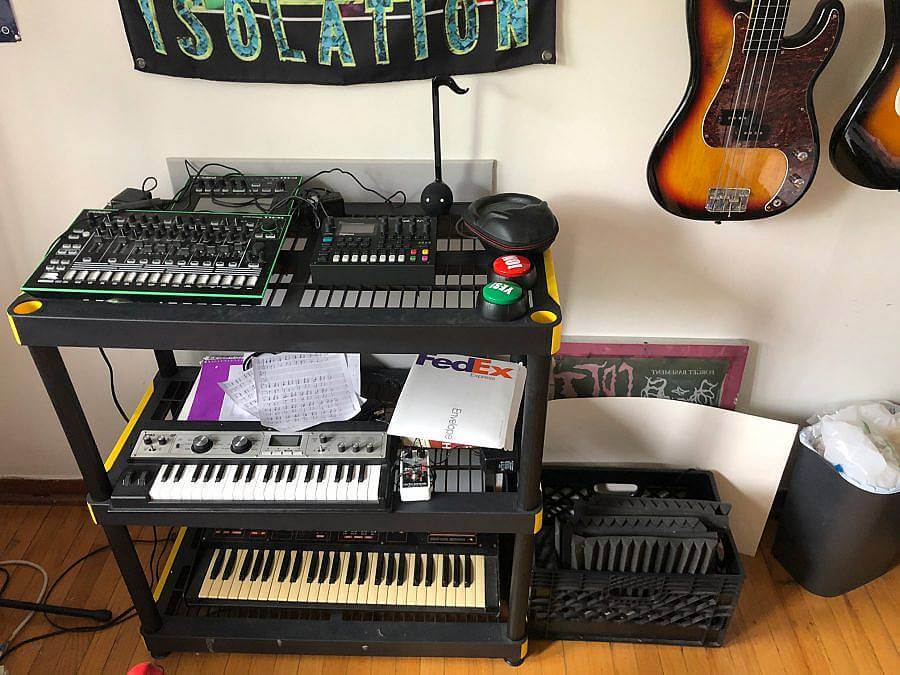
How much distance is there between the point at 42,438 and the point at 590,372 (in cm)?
148

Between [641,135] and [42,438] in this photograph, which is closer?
[641,135]

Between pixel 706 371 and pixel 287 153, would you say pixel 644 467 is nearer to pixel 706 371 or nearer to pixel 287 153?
pixel 706 371

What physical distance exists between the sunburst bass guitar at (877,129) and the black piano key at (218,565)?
1548mm

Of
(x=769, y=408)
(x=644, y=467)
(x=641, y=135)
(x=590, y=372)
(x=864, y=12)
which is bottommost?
(x=644, y=467)

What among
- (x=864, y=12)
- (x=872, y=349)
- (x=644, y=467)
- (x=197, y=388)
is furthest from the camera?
(x=644, y=467)

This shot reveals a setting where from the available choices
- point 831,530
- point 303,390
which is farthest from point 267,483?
point 831,530

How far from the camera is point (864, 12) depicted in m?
1.37

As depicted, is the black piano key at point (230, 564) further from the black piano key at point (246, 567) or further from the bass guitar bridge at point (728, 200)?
the bass guitar bridge at point (728, 200)

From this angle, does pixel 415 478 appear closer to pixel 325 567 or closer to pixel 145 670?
pixel 325 567

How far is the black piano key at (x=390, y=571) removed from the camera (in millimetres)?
1677

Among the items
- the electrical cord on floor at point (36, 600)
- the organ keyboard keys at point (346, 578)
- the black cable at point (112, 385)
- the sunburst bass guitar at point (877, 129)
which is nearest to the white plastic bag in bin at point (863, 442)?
the sunburst bass guitar at point (877, 129)

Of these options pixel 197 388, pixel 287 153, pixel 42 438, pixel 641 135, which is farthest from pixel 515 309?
pixel 42 438

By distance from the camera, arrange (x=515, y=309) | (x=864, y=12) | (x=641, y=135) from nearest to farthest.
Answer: (x=515, y=309) < (x=864, y=12) < (x=641, y=135)

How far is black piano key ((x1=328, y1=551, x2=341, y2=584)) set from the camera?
1.68m
